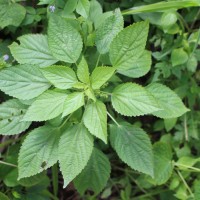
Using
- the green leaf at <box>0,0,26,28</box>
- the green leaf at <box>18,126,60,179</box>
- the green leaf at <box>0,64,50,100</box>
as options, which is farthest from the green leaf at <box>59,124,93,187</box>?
the green leaf at <box>0,0,26,28</box>

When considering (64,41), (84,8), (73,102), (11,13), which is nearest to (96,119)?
(73,102)

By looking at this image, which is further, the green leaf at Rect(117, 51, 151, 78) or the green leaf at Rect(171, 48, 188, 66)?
the green leaf at Rect(171, 48, 188, 66)

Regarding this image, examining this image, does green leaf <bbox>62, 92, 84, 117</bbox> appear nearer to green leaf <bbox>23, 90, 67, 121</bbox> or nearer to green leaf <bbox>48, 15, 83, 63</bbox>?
green leaf <bbox>23, 90, 67, 121</bbox>

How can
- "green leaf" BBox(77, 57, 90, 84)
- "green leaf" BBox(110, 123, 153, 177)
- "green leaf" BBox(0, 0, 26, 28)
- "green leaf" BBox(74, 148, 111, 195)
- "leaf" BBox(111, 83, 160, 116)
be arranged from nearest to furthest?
"leaf" BBox(111, 83, 160, 116), "green leaf" BBox(77, 57, 90, 84), "green leaf" BBox(110, 123, 153, 177), "green leaf" BBox(74, 148, 111, 195), "green leaf" BBox(0, 0, 26, 28)

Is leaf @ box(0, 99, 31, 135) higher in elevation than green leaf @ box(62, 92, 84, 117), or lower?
lower

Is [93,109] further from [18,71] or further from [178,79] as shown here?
[178,79]

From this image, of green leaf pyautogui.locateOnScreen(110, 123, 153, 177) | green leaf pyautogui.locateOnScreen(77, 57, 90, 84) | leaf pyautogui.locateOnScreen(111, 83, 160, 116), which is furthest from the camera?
green leaf pyautogui.locateOnScreen(110, 123, 153, 177)

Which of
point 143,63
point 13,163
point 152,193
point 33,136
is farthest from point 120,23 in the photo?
point 152,193
